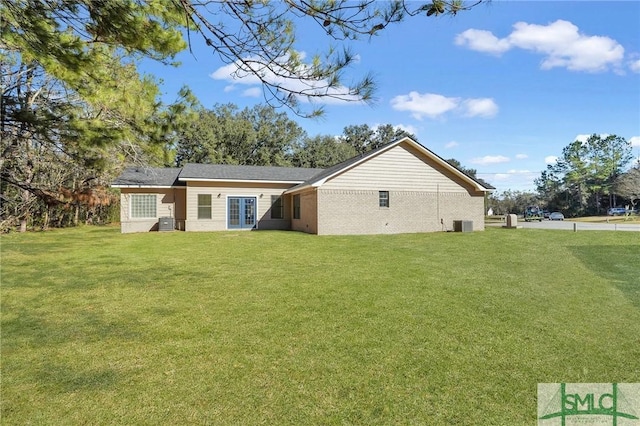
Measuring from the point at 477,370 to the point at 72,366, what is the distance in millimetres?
3942

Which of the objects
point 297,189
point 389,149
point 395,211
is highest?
point 389,149

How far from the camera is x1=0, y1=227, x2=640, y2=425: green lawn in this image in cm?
271

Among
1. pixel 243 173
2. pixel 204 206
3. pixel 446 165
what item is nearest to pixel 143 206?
pixel 204 206

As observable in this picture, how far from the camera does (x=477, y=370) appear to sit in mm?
3254

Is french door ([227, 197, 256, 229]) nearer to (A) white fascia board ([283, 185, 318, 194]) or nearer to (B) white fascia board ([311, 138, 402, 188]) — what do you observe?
(A) white fascia board ([283, 185, 318, 194])

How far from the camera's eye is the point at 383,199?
712 inches

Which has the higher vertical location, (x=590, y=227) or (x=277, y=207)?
(x=277, y=207)

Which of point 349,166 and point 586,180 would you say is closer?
point 349,166

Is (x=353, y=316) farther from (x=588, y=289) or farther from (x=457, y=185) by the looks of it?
(x=457, y=185)

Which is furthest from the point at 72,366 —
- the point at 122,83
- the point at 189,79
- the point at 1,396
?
the point at 189,79

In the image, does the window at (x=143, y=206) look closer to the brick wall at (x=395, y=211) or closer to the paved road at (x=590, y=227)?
the brick wall at (x=395, y=211)

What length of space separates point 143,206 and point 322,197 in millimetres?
10629

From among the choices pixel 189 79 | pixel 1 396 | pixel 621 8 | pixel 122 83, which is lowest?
pixel 1 396

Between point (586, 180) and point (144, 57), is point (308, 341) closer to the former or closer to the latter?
point (144, 57)
